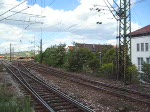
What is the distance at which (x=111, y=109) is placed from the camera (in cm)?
1362

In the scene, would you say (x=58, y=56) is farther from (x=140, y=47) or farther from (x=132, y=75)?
(x=132, y=75)

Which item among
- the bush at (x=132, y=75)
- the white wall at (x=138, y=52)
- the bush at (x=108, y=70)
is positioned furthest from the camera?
the white wall at (x=138, y=52)

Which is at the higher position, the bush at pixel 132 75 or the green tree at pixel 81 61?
the green tree at pixel 81 61

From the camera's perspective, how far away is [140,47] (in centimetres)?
4300

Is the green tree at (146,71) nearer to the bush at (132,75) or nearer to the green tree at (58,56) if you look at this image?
the bush at (132,75)

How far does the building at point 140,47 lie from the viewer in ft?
135

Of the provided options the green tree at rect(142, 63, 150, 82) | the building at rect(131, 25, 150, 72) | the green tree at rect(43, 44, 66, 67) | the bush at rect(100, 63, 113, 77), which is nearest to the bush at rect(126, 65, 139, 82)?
the green tree at rect(142, 63, 150, 82)

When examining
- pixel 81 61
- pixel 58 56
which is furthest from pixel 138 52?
pixel 58 56

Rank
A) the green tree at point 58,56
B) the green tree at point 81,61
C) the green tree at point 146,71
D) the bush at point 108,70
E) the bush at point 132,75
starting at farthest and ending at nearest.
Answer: the green tree at point 58,56
the green tree at point 81,61
the bush at point 108,70
the green tree at point 146,71
the bush at point 132,75

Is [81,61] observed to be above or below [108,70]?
above

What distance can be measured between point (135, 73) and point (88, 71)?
1211 cm

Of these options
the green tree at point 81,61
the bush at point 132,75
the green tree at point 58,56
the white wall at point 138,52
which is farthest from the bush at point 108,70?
the green tree at point 58,56

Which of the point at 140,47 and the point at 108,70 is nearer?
the point at 108,70

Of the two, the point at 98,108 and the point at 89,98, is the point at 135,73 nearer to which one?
the point at 89,98
